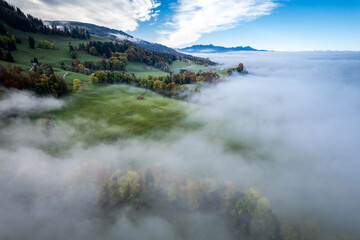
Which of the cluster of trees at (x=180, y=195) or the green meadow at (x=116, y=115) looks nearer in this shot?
the cluster of trees at (x=180, y=195)

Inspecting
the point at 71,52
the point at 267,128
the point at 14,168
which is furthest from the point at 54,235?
the point at 71,52

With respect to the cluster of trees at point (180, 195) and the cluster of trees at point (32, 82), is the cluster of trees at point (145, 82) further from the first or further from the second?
the cluster of trees at point (180, 195)

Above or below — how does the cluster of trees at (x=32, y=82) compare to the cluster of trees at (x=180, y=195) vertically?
above

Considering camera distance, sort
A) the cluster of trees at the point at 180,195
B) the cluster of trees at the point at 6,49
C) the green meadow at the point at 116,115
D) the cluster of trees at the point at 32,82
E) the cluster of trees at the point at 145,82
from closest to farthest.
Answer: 1. the cluster of trees at the point at 180,195
2. the green meadow at the point at 116,115
3. the cluster of trees at the point at 32,82
4. the cluster of trees at the point at 6,49
5. the cluster of trees at the point at 145,82

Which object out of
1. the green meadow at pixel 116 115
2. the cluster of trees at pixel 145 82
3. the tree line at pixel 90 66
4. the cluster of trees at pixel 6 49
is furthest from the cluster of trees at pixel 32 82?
the tree line at pixel 90 66

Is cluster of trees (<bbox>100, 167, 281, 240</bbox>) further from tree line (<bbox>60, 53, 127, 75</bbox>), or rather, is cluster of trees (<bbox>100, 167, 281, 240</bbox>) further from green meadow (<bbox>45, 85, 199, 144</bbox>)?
tree line (<bbox>60, 53, 127, 75</bbox>)

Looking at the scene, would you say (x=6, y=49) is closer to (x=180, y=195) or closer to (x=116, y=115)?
(x=116, y=115)

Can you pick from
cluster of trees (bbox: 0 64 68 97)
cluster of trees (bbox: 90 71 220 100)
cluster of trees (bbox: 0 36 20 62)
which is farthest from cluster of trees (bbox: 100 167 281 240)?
cluster of trees (bbox: 0 36 20 62)

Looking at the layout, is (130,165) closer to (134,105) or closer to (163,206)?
(163,206)
